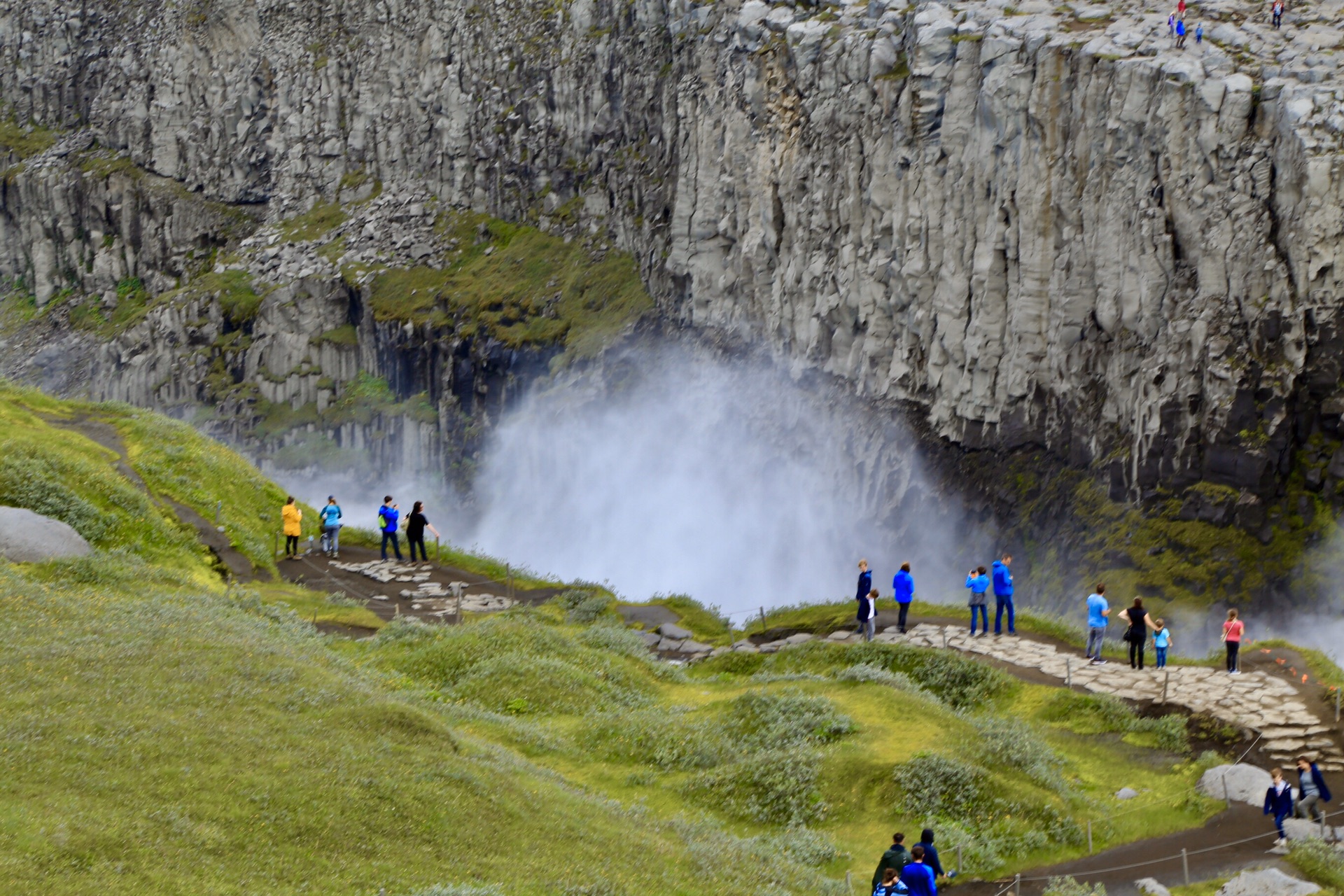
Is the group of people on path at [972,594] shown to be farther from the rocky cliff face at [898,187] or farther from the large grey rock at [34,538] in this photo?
the large grey rock at [34,538]

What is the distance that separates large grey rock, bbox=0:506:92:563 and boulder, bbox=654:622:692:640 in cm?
1368

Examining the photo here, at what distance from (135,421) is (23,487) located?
1175 centimetres

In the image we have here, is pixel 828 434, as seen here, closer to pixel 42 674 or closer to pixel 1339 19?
pixel 1339 19

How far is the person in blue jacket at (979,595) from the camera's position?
94.2 ft

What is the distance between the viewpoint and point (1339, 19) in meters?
41.4

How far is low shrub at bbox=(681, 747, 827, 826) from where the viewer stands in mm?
18875

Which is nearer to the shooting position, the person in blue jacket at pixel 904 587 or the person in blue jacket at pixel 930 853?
the person in blue jacket at pixel 930 853

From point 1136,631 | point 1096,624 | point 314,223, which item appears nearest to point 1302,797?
point 1136,631

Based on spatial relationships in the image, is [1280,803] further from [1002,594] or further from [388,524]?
[388,524]

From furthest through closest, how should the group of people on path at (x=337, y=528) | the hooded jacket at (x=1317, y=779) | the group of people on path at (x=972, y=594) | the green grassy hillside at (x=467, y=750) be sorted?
the group of people on path at (x=337, y=528) → the group of people on path at (x=972, y=594) → the hooded jacket at (x=1317, y=779) → the green grassy hillside at (x=467, y=750)

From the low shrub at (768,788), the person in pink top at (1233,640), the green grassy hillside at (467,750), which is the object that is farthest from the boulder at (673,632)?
the person in pink top at (1233,640)

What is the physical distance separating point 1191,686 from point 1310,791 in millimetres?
6118

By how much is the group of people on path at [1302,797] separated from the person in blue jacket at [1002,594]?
9.71 m

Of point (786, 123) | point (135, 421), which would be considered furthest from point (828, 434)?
point (135, 421)
